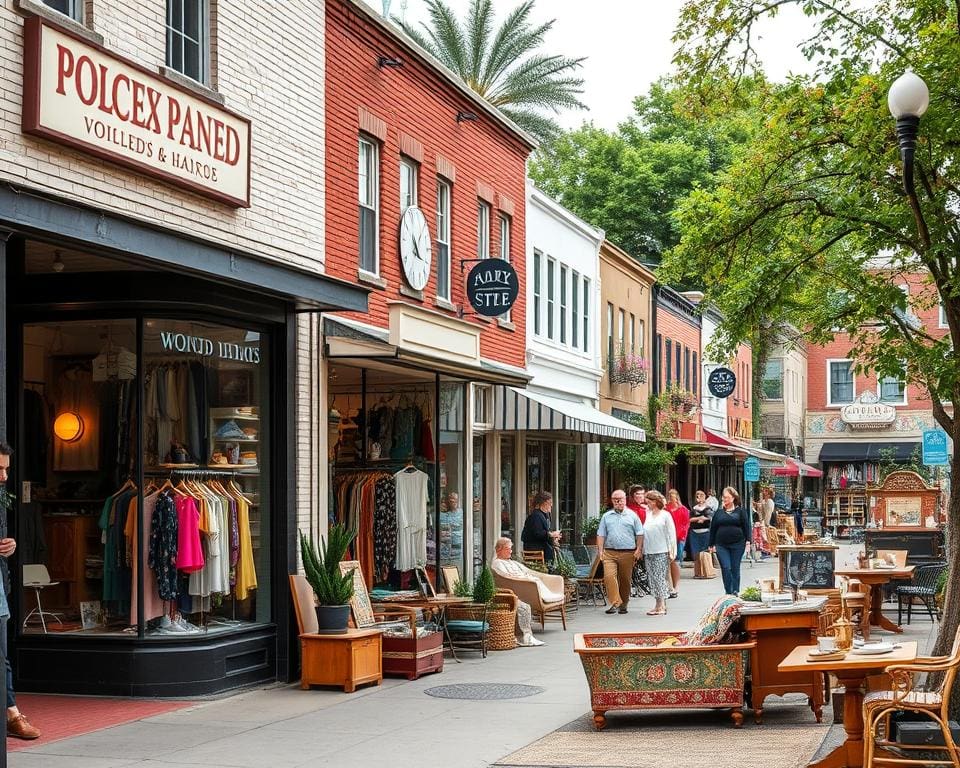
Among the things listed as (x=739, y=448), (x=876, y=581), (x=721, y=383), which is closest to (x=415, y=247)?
(x=876, y=581)

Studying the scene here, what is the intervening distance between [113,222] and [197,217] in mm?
2077

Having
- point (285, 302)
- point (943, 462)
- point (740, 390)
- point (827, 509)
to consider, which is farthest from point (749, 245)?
point (827, 509)

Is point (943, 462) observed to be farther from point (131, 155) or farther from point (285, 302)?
point (131, 155)

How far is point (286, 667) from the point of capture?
14.0 metres

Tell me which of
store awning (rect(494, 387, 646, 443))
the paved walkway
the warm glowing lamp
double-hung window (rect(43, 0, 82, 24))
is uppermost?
double-hung window (rect(43, 0, 82, 24))

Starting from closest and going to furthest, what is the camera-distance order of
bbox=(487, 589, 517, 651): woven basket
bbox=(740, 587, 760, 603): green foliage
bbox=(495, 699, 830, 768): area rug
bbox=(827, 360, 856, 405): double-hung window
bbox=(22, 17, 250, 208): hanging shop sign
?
bbox=(495, 699, 830, 768): area rug
bbox=(22, 17, 250, 208): hanging shop sign
bbox=(740, 587, 760, 603): green foliage
bbox=(487, 589, 517, 651): woven basket
bbox=(827, 360, 856, 405): double-hung window

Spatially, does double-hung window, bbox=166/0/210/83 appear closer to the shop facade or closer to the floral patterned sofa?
the shop facade

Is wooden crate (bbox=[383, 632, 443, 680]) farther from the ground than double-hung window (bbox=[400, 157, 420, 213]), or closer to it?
closer to it

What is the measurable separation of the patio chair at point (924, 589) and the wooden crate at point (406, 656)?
788cm

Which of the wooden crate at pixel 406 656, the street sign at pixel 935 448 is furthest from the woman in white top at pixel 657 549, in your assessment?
the wooden crate at pixel 406 656

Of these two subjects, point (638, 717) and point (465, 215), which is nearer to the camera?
point (638, 717)

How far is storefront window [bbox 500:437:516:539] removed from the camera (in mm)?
23938

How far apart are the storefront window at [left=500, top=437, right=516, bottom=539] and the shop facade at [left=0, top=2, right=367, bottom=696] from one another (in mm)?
9893

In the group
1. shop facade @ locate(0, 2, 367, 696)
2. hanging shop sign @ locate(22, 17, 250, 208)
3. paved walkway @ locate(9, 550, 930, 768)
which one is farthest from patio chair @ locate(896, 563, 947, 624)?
hanging shop sign @ locate(22, 17, 250, 208)
